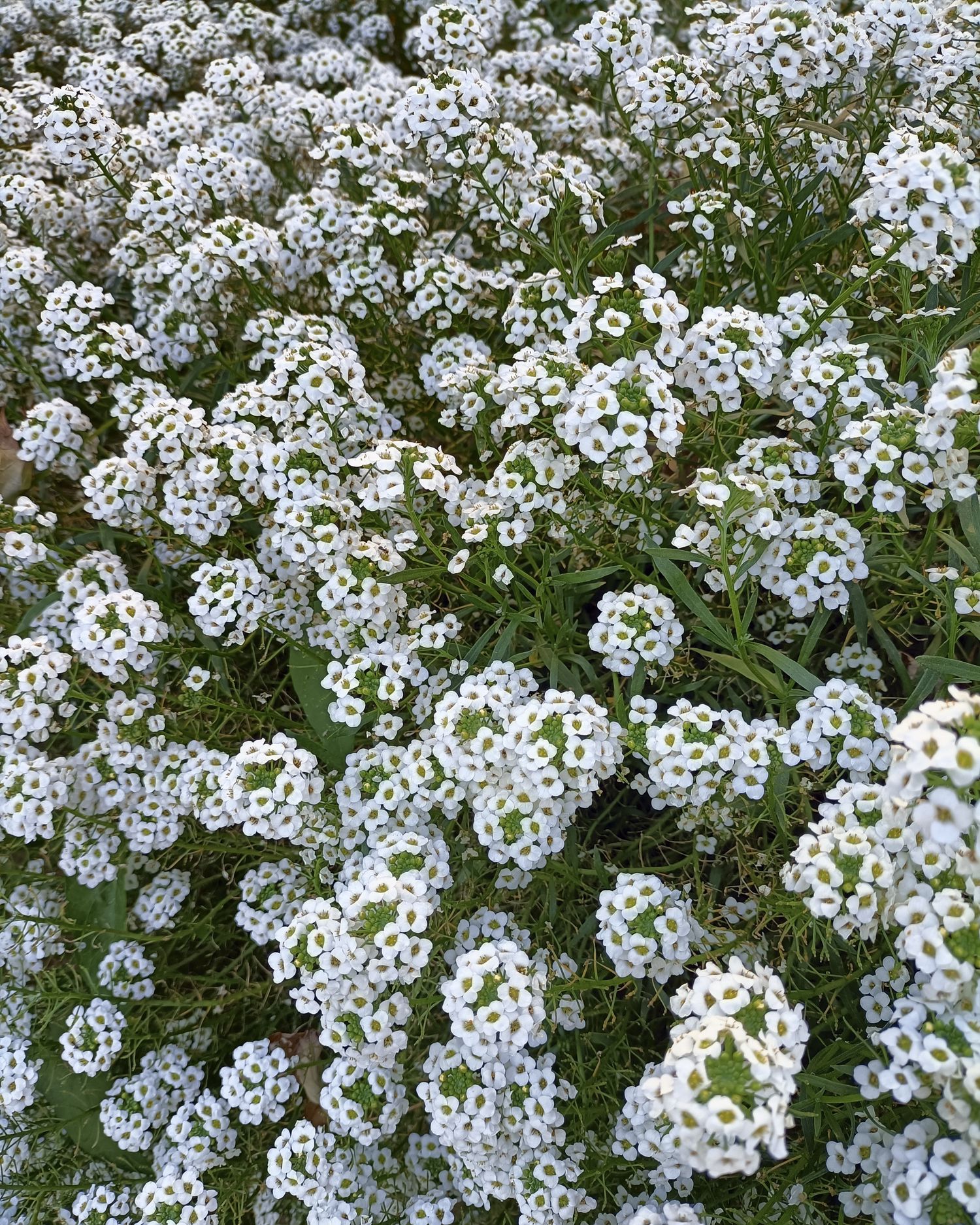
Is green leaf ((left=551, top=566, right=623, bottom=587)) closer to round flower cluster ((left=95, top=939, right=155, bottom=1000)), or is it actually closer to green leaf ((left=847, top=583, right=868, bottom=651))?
green leaf ((left=847, top=583, right=868, bottom=651))

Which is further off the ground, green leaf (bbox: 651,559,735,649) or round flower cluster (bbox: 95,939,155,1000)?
green leaf (bbox: 651,559,735,649)

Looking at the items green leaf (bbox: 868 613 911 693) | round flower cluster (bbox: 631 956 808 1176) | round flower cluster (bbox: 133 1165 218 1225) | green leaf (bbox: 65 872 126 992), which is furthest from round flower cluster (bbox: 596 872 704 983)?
green leaf (bbox: 65 872 126 992)

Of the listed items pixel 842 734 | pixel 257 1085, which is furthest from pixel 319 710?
pixel 842 734

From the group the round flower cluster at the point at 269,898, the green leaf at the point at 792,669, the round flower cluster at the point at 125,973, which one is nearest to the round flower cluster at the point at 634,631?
the green leaf at the point at 792,669

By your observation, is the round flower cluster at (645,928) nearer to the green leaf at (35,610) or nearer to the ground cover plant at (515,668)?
the ground cover plant at (515,668)

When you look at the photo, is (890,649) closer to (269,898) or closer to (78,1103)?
(269,898)
